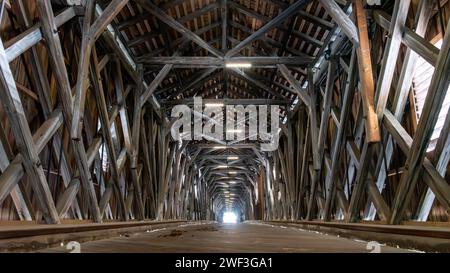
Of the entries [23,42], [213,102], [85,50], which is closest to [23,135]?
[23,42]

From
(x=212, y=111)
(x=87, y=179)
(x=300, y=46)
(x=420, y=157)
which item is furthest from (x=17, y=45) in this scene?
(x=212, y=111)

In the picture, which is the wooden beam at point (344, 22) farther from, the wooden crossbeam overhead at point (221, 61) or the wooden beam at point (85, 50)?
the wooden beam at point (85, 50)

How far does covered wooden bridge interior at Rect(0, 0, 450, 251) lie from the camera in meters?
3.92

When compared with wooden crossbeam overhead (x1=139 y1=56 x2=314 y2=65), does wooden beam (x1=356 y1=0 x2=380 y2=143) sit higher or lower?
lower

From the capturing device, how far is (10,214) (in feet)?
15.4

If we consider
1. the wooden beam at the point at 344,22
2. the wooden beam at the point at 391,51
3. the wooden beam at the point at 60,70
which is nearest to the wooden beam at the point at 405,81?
the wooden beam at the point at 391,51

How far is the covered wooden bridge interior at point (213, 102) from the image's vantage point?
392cm

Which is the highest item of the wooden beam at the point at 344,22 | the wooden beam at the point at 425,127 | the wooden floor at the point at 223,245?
the wooden beam at the point at 344,22

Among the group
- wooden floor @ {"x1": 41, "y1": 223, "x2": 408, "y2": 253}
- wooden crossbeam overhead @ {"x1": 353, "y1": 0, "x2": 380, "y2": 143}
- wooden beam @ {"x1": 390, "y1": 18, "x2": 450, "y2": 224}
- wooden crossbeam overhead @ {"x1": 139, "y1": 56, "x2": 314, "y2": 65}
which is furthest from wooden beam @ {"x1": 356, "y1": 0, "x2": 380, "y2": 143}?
wooden crossbeam overhead @ {"x1": 139, "y1": 56, "x2": 314, "y2": 65}

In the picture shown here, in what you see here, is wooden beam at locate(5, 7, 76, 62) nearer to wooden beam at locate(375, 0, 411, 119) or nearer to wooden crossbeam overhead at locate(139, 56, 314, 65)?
wooden crossbeam overhead at locate(139, 56, 314, 65)

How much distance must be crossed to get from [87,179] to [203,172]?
16568mm

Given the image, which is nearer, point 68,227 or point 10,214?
point 68,227

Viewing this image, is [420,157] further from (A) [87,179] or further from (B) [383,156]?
(A) [87,179]

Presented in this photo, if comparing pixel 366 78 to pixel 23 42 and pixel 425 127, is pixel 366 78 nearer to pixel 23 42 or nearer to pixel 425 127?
pixel 425 127
